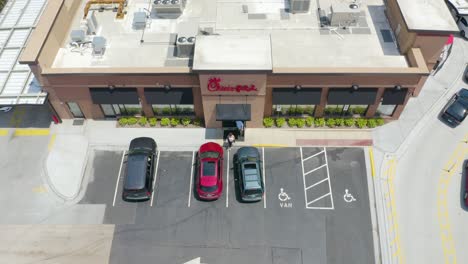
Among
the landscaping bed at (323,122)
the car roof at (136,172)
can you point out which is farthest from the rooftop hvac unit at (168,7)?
the car roof at (136,172)

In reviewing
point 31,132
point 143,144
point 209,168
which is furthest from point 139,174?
point 31,132

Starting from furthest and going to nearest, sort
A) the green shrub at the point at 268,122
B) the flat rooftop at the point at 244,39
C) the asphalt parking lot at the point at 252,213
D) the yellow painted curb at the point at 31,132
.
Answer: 1. the yellow painted curb at the point at 31,132
2. the green shrub at the point at 268,122
3. the flat rooftop at the point at 244,39
4. the asphalt parking lot at the point at 252,213

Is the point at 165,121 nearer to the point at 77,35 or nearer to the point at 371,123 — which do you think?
the point at 77,35

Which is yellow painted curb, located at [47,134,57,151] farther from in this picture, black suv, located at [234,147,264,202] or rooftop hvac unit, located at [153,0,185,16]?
black suv, located at [234,147,264,202]

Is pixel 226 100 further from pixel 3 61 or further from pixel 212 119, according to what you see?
pixel 3 61

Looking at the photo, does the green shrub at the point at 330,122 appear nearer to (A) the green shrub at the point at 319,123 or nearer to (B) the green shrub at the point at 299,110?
(A) the green shrub at the point at 319,123

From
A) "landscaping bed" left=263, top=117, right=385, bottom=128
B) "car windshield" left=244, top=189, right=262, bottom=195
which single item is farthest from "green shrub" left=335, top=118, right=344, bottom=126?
"car windshield" left=244, top=189, right=262, bottom=195

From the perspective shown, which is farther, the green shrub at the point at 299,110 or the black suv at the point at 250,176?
the green shrub at the point at 299,110
